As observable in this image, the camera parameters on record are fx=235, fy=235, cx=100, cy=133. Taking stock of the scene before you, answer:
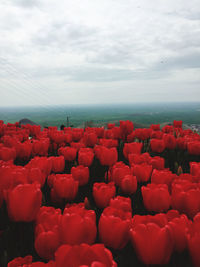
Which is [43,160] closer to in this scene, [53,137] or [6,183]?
[6,183]

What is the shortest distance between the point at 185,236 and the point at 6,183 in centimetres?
132

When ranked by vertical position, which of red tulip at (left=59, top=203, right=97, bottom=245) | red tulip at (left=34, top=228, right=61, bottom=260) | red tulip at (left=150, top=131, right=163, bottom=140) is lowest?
red tulip at (left=34, top=228, right=61, bottom=260)

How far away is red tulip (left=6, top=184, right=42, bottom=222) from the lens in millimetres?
1571

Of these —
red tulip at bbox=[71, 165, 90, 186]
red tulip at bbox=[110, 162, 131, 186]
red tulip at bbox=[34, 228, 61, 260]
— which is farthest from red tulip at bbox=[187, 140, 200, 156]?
red tulip at bbox=[34, 228, 61, 260]

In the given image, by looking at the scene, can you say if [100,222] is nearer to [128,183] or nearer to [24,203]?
[24,203]

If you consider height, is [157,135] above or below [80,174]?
above

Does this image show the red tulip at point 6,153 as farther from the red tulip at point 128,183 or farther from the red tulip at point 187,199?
the red tulip at point 187,199

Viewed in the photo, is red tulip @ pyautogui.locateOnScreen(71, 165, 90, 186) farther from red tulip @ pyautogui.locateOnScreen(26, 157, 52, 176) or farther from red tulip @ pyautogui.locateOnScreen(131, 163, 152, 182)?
red tulip @ pyautogui.locateOnScreen(131, 163, 152, 182)

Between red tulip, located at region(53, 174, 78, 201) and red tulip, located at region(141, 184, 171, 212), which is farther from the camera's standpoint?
red tulip, located at region(53, 174, 78, 201)

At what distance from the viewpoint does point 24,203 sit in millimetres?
1567

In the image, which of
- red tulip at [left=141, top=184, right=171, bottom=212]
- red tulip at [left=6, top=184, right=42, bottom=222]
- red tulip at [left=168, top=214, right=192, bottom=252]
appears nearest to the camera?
red tulip at [left=168, top=214, right=192, bottom=252]

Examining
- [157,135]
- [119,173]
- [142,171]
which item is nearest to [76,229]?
[119,173]

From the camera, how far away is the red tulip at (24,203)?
1.57 m

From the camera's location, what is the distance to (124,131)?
4.81m
